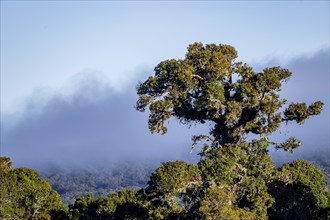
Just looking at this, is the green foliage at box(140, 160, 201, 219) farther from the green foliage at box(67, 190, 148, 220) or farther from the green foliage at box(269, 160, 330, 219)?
the green foliage at box(269, 160, 330, 219)

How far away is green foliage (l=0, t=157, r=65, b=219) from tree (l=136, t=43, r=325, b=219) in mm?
20092

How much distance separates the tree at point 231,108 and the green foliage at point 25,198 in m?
20.1

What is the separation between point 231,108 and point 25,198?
91.0ft

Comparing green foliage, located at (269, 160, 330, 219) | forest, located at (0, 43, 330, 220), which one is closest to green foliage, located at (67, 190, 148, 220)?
forest, located at (0, 43, 330, 220)

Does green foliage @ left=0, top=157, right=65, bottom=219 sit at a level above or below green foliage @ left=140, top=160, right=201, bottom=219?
above

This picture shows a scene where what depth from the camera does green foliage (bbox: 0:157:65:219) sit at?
2758 inches

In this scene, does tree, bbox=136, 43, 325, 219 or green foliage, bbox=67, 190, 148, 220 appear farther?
green foliage, bbox=67, 190, 148, 220

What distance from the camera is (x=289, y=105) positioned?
59688 millimetres

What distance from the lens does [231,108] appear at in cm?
5750

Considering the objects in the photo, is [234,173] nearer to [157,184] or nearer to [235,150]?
[235,150]

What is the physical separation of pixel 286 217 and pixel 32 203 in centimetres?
2928

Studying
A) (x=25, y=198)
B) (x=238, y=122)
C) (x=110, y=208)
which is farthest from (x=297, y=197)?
(x=25, y=198)

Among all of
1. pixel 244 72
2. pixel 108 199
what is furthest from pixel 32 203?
pixel 244 72


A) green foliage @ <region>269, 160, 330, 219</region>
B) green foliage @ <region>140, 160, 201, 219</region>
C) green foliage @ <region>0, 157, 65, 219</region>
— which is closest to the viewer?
green foliage @ <region>140, 160, 201, 219</region>
